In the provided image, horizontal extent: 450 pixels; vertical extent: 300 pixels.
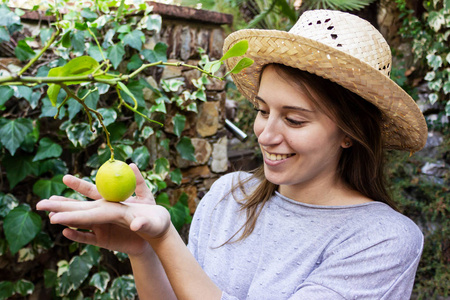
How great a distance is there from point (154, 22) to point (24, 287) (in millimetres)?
1507

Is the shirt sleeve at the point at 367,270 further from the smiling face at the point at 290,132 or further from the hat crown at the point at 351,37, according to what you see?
the hat crown at the point at 351,37

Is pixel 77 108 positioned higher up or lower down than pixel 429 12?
lower down

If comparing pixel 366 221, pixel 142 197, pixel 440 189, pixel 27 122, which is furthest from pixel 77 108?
pixel 440 189

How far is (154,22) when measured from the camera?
209 cm

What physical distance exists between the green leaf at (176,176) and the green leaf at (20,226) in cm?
71

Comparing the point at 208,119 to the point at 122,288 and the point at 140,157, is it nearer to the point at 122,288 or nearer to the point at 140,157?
the point at 140,157

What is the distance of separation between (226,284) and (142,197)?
0.47 metres

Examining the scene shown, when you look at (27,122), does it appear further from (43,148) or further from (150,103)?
(150,103)

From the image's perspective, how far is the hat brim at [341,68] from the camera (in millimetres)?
1067

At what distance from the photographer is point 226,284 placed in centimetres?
129

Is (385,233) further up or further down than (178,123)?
further up

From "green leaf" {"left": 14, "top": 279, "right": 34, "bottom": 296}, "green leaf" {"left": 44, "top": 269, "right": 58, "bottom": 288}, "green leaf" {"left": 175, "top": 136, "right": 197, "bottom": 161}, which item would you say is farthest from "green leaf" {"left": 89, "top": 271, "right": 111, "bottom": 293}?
"green leaf" {"left": 175, "top": 136, "right": 197, "bottom": 161}

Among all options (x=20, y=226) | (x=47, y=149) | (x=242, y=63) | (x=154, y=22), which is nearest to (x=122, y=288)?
(x=20, y=226)

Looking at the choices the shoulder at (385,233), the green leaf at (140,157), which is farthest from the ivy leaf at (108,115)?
the shoulder at (385,233)
